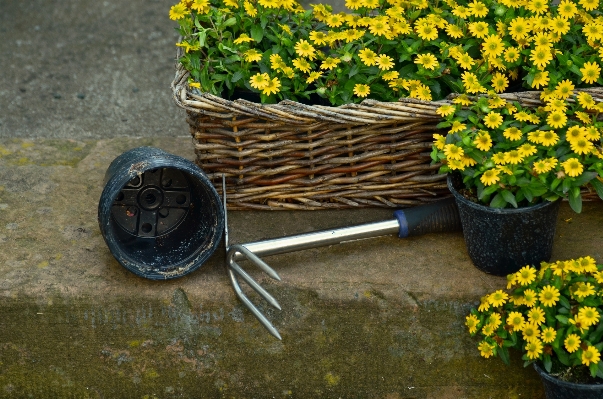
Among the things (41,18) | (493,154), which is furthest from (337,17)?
(41,18)

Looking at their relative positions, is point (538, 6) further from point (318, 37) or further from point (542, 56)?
point (318, 37)

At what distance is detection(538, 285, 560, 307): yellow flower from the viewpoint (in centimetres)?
217

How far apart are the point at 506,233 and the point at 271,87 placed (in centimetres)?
69

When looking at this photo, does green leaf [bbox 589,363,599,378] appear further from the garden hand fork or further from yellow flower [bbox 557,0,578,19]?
yellow flower [bbox 557,0,578,19]

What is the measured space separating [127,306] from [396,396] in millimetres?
745

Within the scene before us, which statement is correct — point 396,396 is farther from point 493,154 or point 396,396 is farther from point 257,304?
point 493,154

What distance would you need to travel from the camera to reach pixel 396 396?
2.52 metres

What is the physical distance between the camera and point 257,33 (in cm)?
252

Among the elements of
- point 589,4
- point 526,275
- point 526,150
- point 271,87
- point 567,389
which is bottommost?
point 567,389

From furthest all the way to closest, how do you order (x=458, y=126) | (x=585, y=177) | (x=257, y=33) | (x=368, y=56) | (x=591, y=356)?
1. (x=257, y=33)
2. (x=368, y=56)
3. (x=458, y=126)
4. (x=585, y=177)
5. (x=591, y=356)

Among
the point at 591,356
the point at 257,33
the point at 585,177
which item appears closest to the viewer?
the point at 591,356

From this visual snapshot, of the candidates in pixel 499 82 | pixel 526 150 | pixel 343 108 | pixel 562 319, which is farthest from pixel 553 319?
pixel 343 108

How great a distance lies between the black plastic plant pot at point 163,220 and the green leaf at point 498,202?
0.67 metres

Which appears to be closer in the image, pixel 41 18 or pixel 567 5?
pixel 567 5
